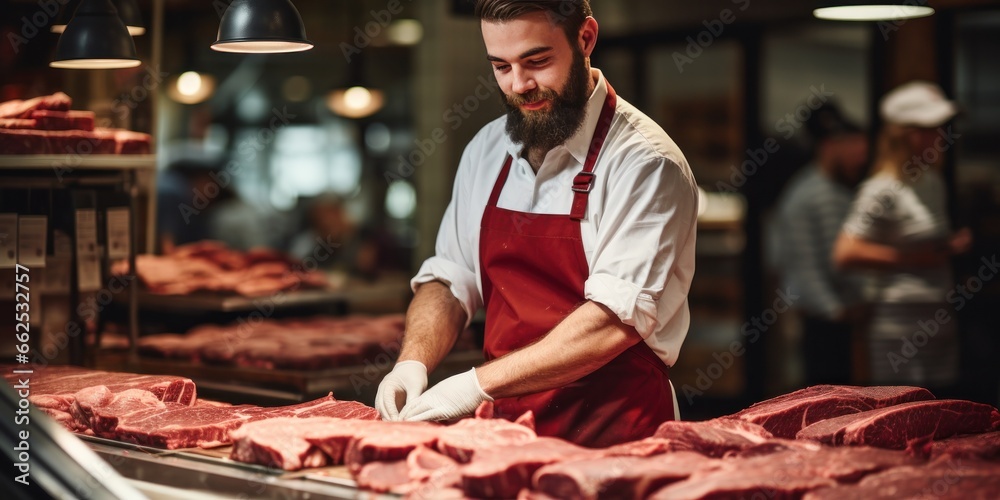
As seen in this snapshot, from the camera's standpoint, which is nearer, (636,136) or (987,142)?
(636,136)

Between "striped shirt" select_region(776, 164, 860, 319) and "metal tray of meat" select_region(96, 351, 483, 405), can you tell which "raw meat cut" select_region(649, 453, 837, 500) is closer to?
"metal tray of meat" select_region(96, 351, 483, 405)

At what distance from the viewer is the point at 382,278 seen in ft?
28.2

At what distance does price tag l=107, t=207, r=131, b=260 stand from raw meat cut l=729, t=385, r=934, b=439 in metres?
2.46

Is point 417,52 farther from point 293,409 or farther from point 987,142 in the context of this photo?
point 293,409

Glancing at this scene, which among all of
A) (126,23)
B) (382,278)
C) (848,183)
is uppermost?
(126,23)

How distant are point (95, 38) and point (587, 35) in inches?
60.3

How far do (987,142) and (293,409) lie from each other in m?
5.30

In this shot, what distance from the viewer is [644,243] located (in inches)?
105

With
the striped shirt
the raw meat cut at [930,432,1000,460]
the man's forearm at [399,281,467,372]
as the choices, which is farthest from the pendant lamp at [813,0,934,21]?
the striped shirt

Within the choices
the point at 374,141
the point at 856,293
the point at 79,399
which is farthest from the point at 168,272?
the point at 374,141

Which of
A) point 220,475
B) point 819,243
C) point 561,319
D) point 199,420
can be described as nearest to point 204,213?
point 819,243

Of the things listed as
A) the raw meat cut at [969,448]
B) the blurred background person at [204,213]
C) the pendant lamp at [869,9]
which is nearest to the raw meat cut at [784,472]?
the raw meat cut at [969,448]

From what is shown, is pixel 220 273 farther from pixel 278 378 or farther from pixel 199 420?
pixel 199 420

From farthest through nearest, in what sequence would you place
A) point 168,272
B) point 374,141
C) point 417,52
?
1. point 374,141
2. point 417,52
3. point 168,272
